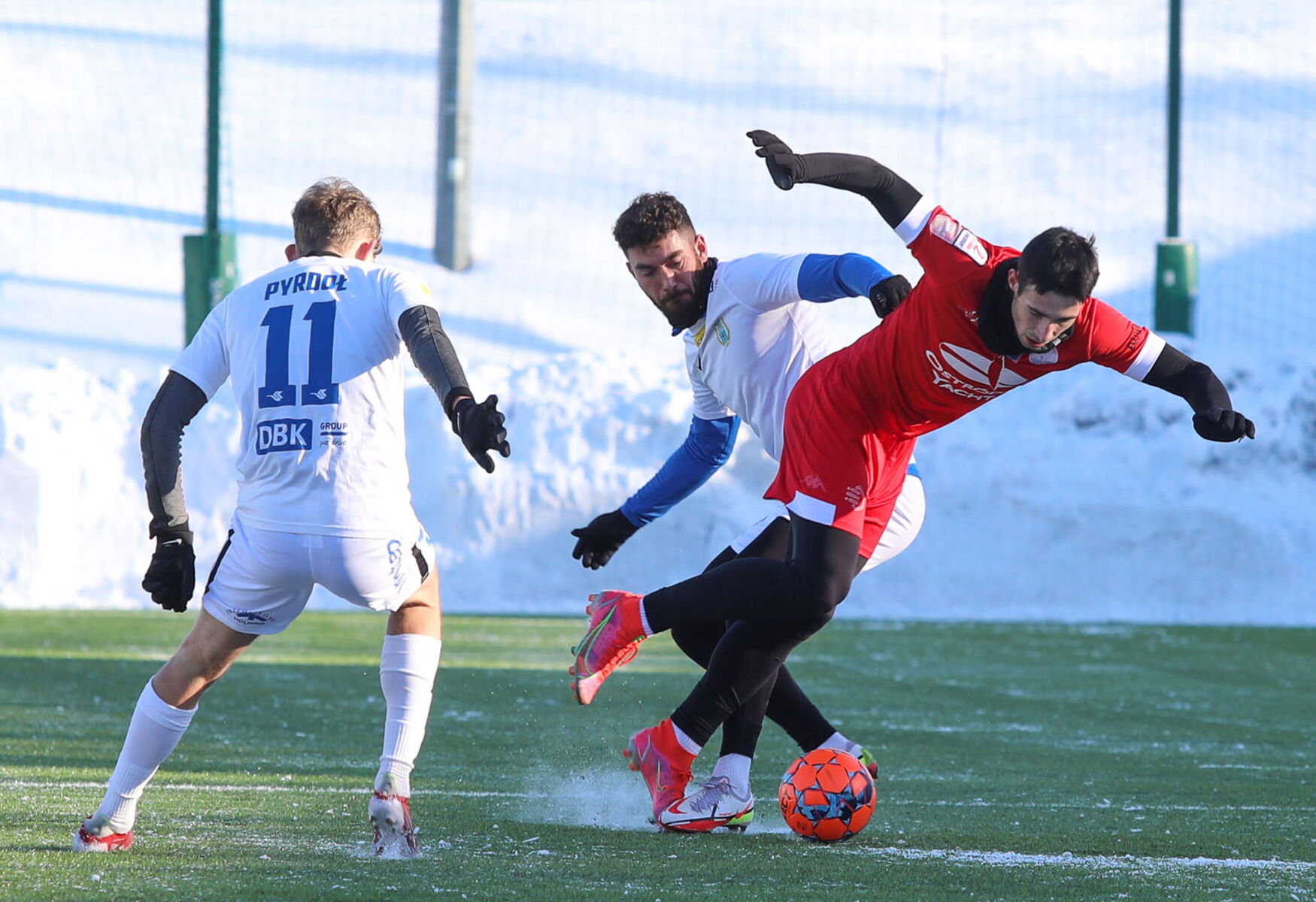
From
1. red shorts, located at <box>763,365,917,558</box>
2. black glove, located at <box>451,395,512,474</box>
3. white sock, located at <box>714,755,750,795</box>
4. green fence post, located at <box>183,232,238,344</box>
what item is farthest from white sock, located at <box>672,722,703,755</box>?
green fence post, located at <box>183,232,238,344</box>

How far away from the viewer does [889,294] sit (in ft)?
14.7

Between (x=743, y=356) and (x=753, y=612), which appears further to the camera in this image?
(x=743, y=356)

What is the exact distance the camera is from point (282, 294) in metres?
3.99

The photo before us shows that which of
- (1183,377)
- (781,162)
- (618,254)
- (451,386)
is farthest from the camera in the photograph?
(618,254)

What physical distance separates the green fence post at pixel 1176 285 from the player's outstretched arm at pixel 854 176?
456 inches

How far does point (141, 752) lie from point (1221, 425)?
2782 mm

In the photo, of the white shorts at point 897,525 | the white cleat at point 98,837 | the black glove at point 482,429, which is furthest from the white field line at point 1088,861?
Answer: the white cleat at point 98,837

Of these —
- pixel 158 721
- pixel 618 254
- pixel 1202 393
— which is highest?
pixel 618 254

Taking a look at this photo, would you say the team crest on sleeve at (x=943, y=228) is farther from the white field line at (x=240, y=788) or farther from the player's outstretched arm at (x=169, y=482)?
the white field line at (x=240, y=788)

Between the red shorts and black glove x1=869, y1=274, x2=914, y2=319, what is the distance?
284mm

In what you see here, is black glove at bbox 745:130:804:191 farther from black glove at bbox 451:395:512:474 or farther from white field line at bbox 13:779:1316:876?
white field line at bbox 13:779:1316:876

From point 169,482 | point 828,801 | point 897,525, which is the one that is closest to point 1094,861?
point 828,801

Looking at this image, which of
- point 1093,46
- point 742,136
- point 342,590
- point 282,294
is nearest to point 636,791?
point 342,590

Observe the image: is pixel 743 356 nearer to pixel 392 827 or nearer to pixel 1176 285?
pixel 392 827
